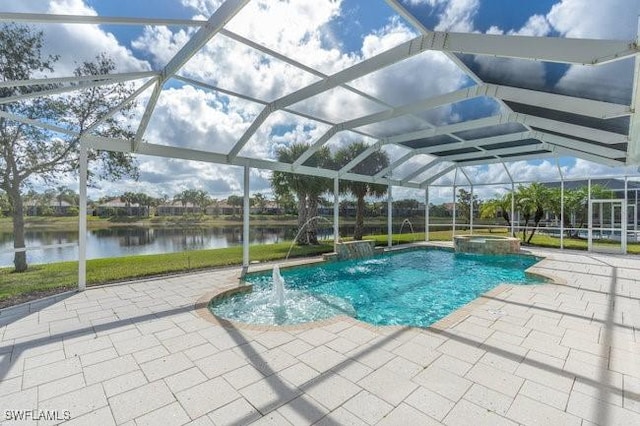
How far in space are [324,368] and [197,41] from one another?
438 centimetres

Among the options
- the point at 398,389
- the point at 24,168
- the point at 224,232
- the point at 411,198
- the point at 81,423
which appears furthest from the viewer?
the point at 224,232

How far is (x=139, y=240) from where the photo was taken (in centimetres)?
1919

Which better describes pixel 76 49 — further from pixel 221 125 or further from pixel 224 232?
pixel 224 232

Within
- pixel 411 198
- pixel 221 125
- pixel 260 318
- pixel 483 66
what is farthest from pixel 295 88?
pixel 411 198

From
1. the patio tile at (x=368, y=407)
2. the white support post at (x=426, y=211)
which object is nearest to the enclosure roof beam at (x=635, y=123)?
the patio tile at (x=368, y=407)

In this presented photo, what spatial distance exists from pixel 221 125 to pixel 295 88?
233 centimetres

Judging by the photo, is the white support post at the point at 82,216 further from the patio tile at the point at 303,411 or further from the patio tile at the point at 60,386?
the patio tile at the point at 303,411

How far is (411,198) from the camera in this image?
15789 mm

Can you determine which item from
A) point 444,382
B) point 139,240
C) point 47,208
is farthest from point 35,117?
point 139,240

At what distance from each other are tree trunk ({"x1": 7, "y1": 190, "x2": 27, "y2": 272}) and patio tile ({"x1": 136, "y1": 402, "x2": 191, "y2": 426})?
28.0ft

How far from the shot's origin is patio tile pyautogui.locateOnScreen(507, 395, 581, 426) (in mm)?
2268

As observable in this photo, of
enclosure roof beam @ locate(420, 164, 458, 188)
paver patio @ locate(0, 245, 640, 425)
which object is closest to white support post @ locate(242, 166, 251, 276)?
paver patio @ locate(0, 245, 640, 425)

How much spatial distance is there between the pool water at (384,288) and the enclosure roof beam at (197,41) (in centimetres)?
389

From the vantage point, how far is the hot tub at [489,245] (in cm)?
1136
